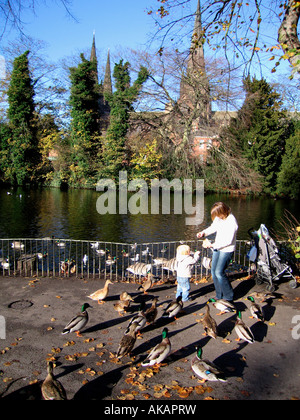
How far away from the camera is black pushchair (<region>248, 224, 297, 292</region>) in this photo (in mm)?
7660

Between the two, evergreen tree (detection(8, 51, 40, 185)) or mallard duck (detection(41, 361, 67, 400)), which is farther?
evergreen tree (detection(8, 51, 40, 185))

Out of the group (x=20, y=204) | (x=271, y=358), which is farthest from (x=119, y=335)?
(x=20, y=204)

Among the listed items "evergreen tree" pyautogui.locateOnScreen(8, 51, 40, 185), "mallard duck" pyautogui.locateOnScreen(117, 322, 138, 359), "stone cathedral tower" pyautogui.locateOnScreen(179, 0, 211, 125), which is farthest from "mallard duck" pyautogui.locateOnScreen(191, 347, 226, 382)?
"evergreen tree" pyautogui.locateOnScreen(8, 51, 40, 185)

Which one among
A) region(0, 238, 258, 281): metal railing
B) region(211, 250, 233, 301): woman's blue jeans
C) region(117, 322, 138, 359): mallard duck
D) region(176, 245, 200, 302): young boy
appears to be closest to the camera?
region(117, 322, 138, 359): mallard duck

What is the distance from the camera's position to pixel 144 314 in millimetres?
5898

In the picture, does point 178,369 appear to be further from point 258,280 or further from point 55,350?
point 258,280

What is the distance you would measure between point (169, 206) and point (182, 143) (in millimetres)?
4945

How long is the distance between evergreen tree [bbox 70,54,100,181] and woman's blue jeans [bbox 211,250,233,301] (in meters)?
35.8

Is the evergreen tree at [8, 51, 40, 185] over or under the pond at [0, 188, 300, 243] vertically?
over

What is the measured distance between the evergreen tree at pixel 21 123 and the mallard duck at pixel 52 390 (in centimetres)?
3972

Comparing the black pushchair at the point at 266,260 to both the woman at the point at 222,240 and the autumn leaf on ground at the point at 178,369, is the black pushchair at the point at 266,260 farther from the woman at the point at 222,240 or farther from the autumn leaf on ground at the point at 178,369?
the autumn leaf on ground at the point at 178,369

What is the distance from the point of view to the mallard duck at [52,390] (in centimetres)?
388

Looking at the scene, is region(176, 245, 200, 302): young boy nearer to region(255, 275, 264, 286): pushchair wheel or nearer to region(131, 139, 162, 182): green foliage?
region(255, 275, 264, 286): pushchair wheel
